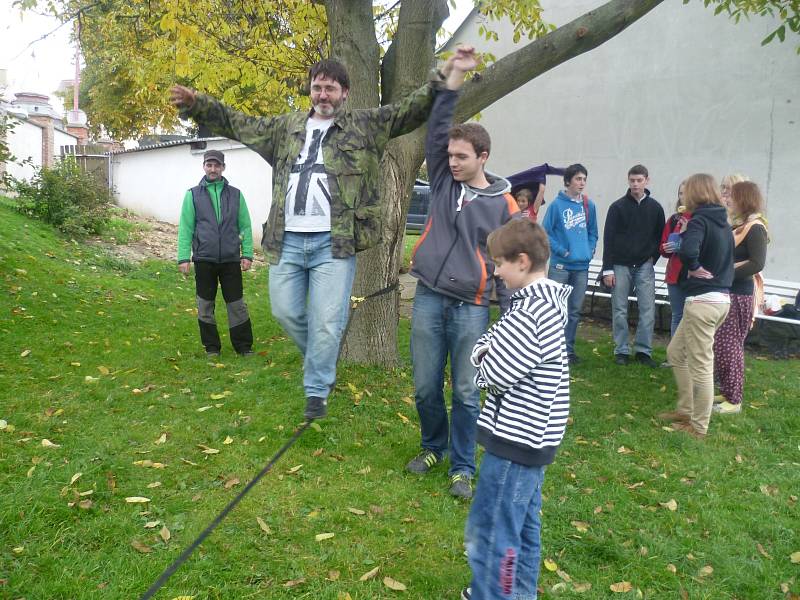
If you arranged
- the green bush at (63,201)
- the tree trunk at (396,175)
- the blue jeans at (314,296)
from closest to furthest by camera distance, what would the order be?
the blue jeans at (314,296)
the tree trunk at (396,175)
the green bush at (63,201)

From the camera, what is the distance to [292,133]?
165 inches

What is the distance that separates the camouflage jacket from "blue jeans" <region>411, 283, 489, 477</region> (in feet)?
1.85

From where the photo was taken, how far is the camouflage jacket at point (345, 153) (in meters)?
4.09

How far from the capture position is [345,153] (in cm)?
410

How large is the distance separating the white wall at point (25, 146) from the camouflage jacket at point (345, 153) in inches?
758

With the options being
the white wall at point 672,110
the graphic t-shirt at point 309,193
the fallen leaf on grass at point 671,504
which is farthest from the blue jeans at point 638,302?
the graphic t-shirt at point 309,193

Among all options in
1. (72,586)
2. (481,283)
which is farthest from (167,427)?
(481,283)

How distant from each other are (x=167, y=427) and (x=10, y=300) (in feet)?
13.4

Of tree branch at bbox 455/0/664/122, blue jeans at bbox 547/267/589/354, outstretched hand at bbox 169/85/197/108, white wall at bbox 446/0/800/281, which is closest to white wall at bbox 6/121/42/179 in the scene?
white wall at bbox 446/0/800/281

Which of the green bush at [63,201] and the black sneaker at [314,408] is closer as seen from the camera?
the black sneaker at [314,408]

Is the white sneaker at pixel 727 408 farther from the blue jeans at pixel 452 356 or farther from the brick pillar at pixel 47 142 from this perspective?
the brick pillar at pixel 47 142

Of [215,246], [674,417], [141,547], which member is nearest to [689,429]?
[674,417]

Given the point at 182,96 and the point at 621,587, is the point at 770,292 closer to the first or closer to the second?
the point at 621,587

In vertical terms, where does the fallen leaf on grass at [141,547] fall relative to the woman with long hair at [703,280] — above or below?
below
